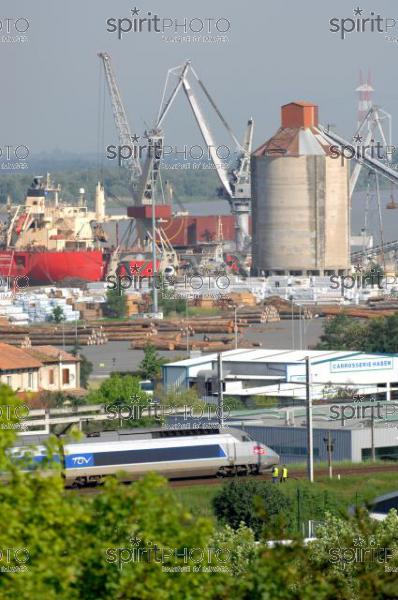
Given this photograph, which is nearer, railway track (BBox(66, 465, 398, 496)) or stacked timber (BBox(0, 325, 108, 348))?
railway track (BBox(66, 465, 398, 496))

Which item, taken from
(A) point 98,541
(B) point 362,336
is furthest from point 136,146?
(A) point 98,541

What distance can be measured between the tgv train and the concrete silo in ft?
130

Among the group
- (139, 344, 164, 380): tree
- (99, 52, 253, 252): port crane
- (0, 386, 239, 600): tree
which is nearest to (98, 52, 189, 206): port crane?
(99, 52, 253, 252): port crane

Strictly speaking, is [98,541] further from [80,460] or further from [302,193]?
[302,193]

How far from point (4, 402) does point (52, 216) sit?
60134 millimetres

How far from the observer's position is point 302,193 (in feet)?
192

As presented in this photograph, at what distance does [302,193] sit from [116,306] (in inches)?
368

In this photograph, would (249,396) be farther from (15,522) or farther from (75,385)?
(15,522)

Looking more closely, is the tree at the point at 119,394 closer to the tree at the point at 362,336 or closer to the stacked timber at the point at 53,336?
the tree at the point at 362,336

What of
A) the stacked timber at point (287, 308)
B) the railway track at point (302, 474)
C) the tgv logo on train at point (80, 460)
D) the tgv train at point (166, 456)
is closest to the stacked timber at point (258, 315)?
the stacked timber at point (287, 308)

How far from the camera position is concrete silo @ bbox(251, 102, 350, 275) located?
191ft

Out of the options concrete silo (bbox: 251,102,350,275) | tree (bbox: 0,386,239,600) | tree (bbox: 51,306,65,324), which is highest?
concrete silo (bbox: 251,102,350,275)

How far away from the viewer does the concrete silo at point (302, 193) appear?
5819cm

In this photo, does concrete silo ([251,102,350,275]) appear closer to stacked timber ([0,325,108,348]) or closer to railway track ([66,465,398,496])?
stacked timber ([0,325,108,348])
